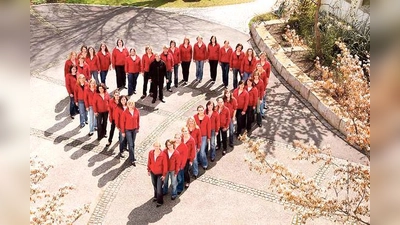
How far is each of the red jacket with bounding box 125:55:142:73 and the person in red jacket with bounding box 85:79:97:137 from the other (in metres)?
2.13

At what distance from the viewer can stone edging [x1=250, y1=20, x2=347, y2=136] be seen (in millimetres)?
13009

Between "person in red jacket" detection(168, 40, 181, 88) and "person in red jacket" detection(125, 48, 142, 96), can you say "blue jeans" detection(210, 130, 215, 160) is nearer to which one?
"person in red jacket" detection(125, 48, 142, 96)

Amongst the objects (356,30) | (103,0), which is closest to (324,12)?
(356,30)

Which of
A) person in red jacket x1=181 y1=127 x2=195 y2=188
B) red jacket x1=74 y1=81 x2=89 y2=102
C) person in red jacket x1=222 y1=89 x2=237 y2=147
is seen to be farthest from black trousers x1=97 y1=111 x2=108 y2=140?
person in red jacket x1=222 y1=89 x2=237 y2=147

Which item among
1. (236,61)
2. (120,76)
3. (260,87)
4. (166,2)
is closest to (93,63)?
(120,76)

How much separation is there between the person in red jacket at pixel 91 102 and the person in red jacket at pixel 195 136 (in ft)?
9.82

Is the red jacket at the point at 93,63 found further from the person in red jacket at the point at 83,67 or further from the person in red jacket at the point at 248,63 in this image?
the person in red jacket at the point at 248,63

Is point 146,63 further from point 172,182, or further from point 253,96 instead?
point 172,182

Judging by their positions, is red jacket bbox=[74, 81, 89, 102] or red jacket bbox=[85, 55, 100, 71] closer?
red jacket bbox=[74, 81, 89, 102]

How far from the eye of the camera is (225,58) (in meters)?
14.7
